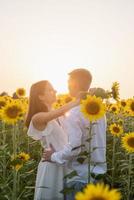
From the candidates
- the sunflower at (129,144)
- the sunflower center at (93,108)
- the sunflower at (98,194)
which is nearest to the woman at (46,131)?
the sunflower center at (93,108)

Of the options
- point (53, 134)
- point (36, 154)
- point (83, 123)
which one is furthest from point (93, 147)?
point (36, 154)

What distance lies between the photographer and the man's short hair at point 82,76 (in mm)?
4191

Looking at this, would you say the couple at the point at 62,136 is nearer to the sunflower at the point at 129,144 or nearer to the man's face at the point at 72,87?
the man's face at the point at 72,87

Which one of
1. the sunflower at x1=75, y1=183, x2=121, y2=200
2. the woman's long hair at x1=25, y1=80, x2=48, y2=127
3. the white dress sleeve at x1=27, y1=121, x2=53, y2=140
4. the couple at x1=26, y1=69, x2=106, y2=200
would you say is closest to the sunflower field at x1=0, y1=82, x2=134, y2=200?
the sunflower at x1=75, y1=183, x2=121, y2=200

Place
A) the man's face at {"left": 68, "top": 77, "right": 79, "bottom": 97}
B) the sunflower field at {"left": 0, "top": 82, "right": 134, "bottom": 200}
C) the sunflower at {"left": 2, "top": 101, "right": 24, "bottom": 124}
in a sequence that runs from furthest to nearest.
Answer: the sunflower at {"left": 2, "top": 101, "right": 24, "bottom": 124}, the man's face at {"left": 68, "top": 77, "right": 79, "bottom": 97}, the sunflower field at {"left": 0, "top": 82, "right": 134, "bottom": 200}

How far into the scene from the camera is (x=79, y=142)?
161 inches

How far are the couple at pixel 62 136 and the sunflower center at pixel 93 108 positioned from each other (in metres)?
0.10

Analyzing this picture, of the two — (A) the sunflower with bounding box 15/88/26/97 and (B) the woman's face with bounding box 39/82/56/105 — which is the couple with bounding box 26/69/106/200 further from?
(A) the sunflower with bounding box 15/88/26/97

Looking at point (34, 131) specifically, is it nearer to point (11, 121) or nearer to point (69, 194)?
point (69, 194)

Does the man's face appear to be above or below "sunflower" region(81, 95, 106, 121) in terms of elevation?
above

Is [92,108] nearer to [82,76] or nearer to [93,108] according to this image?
[93,108]

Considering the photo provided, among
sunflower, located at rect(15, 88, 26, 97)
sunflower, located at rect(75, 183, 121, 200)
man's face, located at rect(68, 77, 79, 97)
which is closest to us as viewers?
sunflower, located at rect(75, 183, 121, 200)

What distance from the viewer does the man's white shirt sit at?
13.5ft

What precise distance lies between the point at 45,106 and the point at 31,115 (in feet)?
0.58
